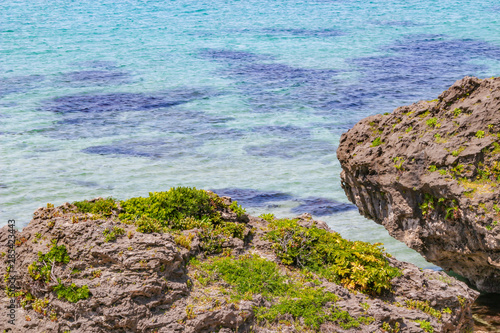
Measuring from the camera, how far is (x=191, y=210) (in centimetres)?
942

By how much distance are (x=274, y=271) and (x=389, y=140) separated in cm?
411

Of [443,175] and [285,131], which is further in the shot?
[285,131]

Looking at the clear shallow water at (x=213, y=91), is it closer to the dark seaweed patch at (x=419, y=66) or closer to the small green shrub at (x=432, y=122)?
the dark seaweed patch at (x=419, y=66)

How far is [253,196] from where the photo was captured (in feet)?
57.4

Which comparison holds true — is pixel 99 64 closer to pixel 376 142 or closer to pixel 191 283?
pixel 376 142

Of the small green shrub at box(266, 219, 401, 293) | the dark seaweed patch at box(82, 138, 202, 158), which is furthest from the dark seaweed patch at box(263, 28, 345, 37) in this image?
the small green shrub at box(266, 219, 401, 293)

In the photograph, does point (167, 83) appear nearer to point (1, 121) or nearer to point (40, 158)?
point (1, 121)

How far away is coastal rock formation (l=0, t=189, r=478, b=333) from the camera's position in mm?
7328

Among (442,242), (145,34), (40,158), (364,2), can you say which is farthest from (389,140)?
(364,2)

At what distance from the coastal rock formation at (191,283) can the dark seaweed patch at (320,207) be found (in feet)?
23.6

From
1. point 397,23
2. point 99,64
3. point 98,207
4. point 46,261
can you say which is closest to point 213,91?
point 99,64

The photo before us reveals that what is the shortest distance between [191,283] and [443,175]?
4.78 metres

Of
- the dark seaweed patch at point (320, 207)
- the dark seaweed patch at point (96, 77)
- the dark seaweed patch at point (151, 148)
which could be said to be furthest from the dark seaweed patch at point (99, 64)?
the dark seaweed patch at point (320, 207)

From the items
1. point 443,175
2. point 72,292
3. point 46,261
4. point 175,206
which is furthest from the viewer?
point 443,175
